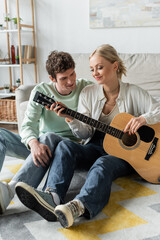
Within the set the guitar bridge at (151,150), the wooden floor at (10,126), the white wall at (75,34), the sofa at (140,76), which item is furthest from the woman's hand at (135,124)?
the wooden floor at (10,126)

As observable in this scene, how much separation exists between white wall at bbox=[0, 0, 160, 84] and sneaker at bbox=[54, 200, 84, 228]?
7.16 ft

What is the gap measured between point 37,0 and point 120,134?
2485 millimetres

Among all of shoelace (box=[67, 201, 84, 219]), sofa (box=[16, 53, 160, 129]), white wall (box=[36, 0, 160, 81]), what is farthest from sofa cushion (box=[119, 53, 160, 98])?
shoelace (box=[67, 201, 84, 219])

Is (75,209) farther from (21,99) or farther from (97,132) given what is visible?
(21,99)

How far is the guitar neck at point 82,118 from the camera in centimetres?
143

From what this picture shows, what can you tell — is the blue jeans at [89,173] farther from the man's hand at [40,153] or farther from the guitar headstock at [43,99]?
the guitar headstock at [43,99]

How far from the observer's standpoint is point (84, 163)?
5.48ft

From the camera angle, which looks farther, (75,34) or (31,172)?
(75,34)

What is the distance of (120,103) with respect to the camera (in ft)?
5.39

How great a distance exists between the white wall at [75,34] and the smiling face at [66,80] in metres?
1.63

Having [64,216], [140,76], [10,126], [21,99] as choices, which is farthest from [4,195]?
[10,126]

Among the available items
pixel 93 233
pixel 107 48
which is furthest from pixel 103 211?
pixel 107 48

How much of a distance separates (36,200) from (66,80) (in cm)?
68

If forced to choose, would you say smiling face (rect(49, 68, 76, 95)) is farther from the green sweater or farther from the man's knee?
the man's knee
